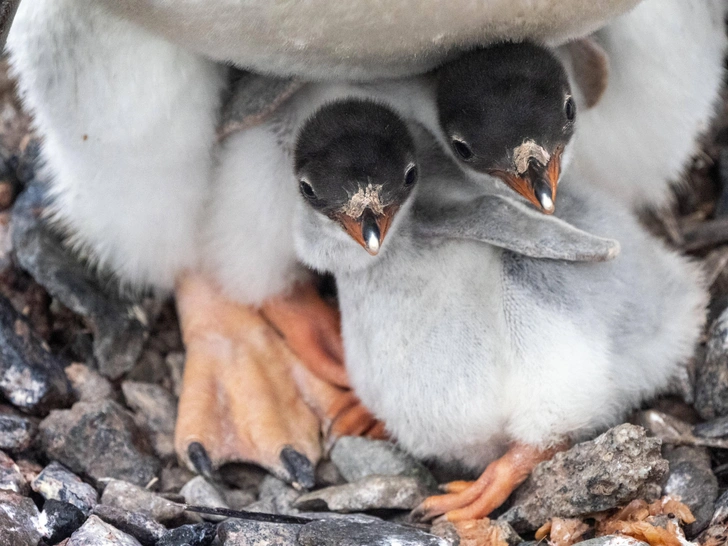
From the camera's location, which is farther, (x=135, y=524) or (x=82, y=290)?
(x=82, y=290)

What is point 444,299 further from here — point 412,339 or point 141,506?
point 141,506

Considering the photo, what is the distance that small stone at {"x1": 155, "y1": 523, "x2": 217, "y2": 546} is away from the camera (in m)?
1.95

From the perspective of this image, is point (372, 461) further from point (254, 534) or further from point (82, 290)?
point (82, 290)

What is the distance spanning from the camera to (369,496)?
2.22m

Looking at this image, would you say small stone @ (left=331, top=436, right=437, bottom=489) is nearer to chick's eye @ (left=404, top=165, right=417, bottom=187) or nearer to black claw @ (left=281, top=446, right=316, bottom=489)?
black claw @ (left=281, top=446, right=316, bottom=489)

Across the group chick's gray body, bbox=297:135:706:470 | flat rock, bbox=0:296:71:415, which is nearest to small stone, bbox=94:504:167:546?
flat rock, bbox=0:296:71:415

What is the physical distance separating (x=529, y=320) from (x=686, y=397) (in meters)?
0.48

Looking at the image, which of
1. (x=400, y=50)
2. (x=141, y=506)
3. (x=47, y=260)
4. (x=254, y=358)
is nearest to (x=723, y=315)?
(x=400, y=50)

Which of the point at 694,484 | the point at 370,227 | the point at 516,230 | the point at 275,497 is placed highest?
the point at 370,227

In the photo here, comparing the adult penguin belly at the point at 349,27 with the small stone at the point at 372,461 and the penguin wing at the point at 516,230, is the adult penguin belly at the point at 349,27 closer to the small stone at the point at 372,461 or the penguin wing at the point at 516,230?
the penguin wing at the point at 516,230

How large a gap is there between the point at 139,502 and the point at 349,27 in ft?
3.61

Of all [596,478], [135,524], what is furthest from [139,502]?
[596,478]

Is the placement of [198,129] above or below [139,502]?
above

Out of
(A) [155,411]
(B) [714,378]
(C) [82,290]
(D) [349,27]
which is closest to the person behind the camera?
(D) [349,27]
